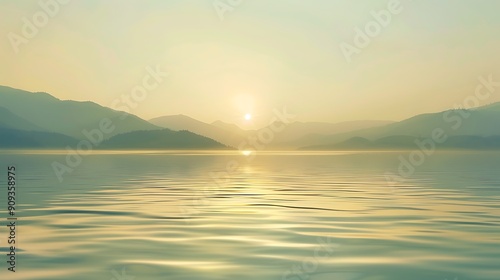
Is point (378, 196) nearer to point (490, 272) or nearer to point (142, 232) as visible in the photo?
point (142, 232)

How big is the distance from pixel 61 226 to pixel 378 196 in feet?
60.6

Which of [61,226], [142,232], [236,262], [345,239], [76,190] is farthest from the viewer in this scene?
[76,190]

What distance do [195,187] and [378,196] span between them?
505 inches

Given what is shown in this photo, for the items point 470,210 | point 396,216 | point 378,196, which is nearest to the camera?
point 396,216

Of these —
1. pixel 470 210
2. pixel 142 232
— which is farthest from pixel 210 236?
pixel 470 210

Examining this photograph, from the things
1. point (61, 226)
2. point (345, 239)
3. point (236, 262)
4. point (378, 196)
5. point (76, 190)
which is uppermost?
point (76, 190)

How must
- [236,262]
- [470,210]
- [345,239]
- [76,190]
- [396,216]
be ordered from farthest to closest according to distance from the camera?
[76,190]
[470,210]
[396,216]
[345,239]
[236,262]

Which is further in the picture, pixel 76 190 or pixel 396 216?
pixel 76 190

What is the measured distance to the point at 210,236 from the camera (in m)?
20.2

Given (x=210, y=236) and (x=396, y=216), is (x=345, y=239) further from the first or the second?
(x=396, y=216)

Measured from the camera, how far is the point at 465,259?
16.5 metres

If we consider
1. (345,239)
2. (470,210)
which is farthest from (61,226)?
(470,210)

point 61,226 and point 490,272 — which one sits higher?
point 61,226

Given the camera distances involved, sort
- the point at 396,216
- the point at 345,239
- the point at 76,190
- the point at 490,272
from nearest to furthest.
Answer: the point at 490,272 < the point at 345,239 < the point at 396,216 < the point at 76,190
